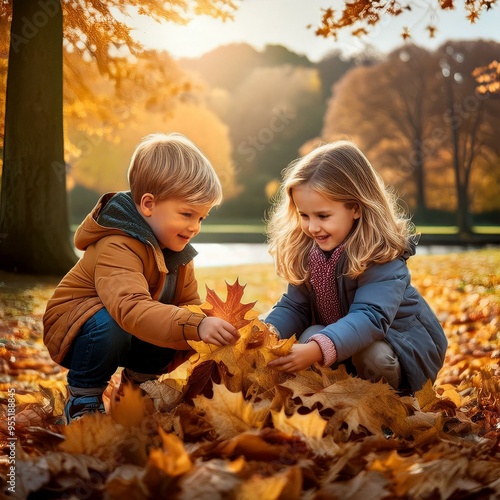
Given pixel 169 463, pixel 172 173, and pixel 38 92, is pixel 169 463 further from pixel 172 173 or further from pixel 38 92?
pixel 38 92

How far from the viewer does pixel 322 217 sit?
8.99 ft

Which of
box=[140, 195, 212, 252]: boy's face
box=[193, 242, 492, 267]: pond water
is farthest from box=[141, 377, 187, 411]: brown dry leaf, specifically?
box=[193, 242, 492, 267]: pond water

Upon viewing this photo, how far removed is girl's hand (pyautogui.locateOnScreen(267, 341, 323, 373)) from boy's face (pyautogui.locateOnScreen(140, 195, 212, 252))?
0.65m

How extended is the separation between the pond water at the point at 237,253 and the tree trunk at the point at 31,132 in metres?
6.75

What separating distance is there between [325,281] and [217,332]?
2.67 feet

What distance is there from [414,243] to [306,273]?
0.51 meters

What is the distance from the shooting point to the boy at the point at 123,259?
2.47 metres

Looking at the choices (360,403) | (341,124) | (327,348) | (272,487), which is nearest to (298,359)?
(327,348)

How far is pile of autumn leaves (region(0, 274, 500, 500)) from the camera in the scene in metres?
1.51

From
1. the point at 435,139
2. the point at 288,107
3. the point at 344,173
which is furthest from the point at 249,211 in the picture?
the point at 344,173

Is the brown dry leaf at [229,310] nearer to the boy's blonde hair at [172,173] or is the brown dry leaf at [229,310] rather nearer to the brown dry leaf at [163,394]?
the brown dry leaf at [163,394]

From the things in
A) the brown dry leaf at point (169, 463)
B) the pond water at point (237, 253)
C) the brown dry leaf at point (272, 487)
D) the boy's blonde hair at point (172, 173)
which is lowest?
the pond water at point (237, 253)

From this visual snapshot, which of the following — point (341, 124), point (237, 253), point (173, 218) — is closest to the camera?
point (173, 218)

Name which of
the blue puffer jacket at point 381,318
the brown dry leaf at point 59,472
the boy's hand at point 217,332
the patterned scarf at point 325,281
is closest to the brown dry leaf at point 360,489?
the brown dry leaf at point 59,472
